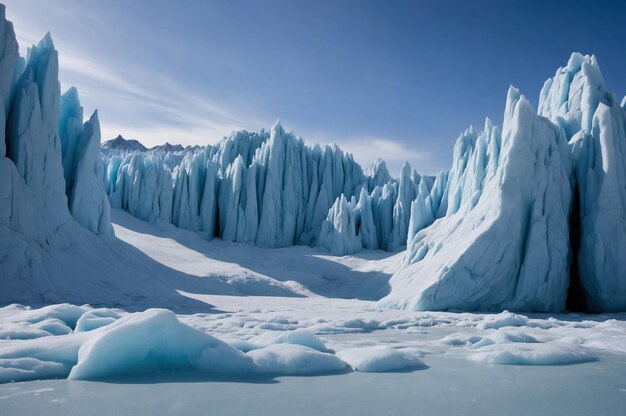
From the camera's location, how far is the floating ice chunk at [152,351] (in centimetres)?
628

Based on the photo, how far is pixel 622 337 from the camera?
10055 millimetres

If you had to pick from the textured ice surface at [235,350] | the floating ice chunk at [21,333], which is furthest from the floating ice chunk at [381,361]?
the floating ice chunk at [21,333]

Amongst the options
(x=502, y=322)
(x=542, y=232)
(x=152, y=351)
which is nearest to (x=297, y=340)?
(x=152, y=351)

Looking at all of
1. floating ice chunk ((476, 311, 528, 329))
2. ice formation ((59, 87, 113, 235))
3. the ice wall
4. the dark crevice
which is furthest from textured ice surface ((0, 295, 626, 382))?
ice formation ((59, 87, 113, 235))

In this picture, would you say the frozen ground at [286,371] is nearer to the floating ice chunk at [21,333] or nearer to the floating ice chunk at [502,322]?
the floating ice chunk at [21,333]

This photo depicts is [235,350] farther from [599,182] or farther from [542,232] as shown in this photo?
[599,182]

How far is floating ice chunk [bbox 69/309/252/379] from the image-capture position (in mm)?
6281

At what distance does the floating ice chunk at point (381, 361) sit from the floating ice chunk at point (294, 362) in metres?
0.26

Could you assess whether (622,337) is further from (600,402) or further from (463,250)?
(463,250)

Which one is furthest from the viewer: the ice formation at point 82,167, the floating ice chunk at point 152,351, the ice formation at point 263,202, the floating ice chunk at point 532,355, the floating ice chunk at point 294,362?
the ice formation at point 263,202

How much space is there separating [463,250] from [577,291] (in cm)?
563

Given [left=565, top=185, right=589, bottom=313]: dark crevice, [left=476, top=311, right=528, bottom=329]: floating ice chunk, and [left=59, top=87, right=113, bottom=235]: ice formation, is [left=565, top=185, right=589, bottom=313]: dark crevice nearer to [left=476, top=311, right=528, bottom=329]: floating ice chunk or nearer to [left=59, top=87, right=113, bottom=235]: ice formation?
[left=476, top=311, right=528, bottom=329]: floating ice chunk

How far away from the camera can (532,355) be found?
7.75 metres

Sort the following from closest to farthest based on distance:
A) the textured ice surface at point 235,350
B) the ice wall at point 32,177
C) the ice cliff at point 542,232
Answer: the textured ice surface at point 235,350
the ice wall at point 32,177
the ice cliff at point 542,232
